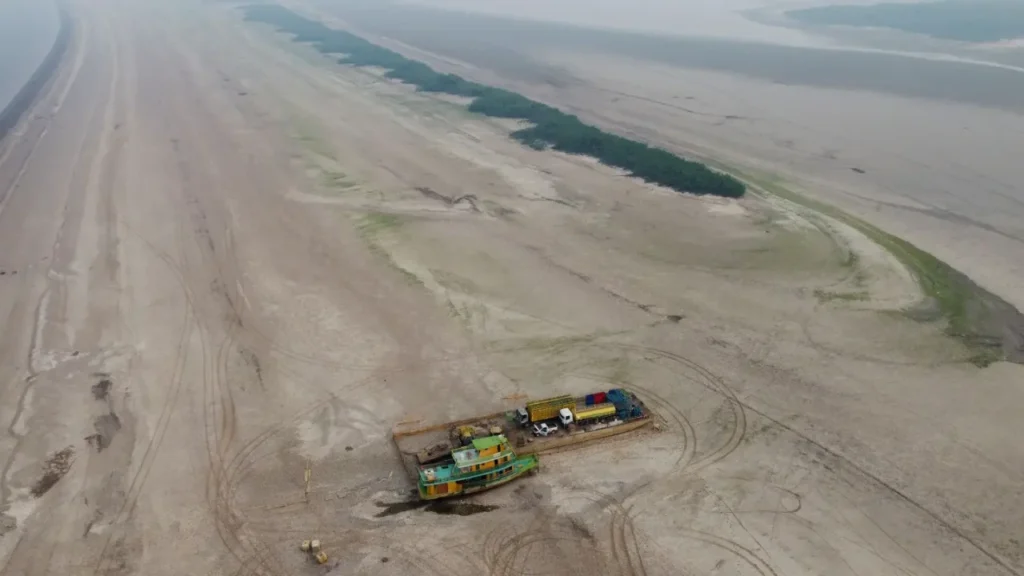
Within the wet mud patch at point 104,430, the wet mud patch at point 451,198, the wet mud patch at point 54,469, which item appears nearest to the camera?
the wet mud patch at point 54,469

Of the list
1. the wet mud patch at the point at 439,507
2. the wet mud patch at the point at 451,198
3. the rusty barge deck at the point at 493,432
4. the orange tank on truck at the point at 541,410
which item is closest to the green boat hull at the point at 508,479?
the wet mud patch at the point at 439,507

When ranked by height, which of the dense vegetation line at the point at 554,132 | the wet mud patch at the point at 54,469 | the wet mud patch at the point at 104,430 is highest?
the dense vegetation line at the point at 554,132

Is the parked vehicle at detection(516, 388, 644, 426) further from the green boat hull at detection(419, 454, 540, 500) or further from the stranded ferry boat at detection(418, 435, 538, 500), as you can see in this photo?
the stranded ferry boat at detection(418, 435, 538, 500)

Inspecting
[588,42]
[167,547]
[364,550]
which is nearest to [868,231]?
[364,550]

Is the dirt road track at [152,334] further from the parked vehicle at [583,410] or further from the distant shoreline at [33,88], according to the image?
the distant shoreline at [33,88]

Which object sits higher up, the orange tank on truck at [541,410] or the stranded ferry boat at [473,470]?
the orange tank on truck at [541,410]

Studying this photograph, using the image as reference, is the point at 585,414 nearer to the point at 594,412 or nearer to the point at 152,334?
the point at 594,412

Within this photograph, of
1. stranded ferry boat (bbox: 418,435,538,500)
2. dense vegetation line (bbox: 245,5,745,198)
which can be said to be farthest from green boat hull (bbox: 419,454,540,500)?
dense vegetation line (bbox: 245,5,745,198)

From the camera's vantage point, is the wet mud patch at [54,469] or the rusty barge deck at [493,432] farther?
the rusty barge deck at [493,432]
